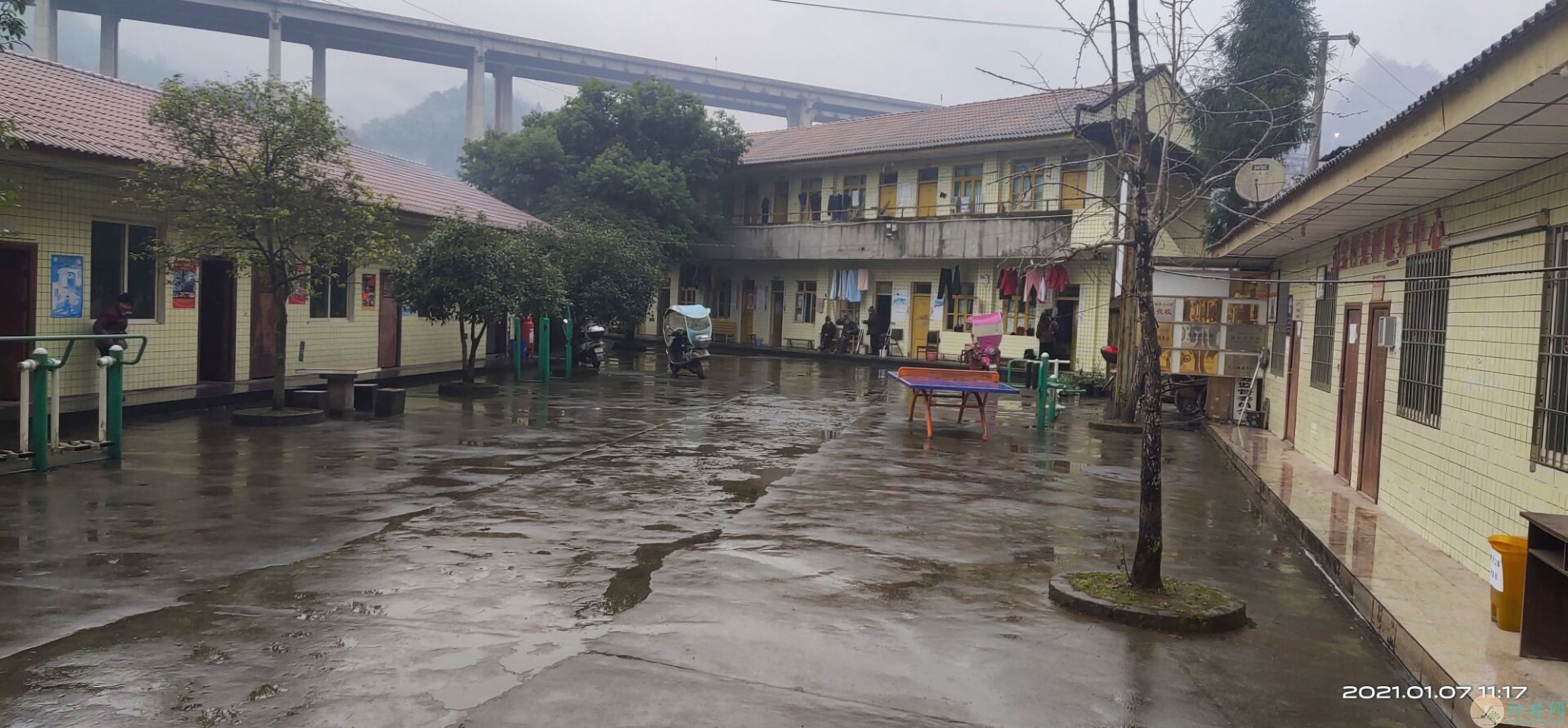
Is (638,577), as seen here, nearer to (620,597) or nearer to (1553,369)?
(620,597)

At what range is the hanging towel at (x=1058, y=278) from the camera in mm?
29375

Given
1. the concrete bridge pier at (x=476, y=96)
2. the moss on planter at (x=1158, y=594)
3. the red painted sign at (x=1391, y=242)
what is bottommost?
the moss on planter at (x=1158, y=594)

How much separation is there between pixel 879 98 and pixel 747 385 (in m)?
60.4

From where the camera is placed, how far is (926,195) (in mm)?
33688

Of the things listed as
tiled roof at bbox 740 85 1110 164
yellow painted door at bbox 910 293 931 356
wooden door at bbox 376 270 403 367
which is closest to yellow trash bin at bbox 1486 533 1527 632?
wooden door at bbox 376 270 403 367

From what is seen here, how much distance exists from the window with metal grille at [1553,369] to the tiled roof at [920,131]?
2142 cm

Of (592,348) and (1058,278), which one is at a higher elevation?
(1058,278)

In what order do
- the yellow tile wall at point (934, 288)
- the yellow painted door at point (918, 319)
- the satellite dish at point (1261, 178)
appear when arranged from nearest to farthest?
1. the satellite dish at point (1261, 178)
2. the yellow tile wall at point (934, 288)
3. the yellow painted door at point (918, 319)

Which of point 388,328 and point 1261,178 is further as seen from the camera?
point 388,328

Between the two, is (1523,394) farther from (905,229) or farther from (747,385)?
(905,229)

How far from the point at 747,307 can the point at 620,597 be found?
112 ft

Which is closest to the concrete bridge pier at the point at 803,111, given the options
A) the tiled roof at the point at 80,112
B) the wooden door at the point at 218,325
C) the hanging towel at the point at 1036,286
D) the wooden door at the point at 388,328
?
the hanging towel at the point at 1036,286

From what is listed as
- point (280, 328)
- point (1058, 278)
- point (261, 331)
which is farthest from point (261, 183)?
point (1058, 278)

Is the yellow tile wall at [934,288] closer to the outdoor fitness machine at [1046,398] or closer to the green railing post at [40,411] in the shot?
the outdoor fitness machine at [1046,398]
